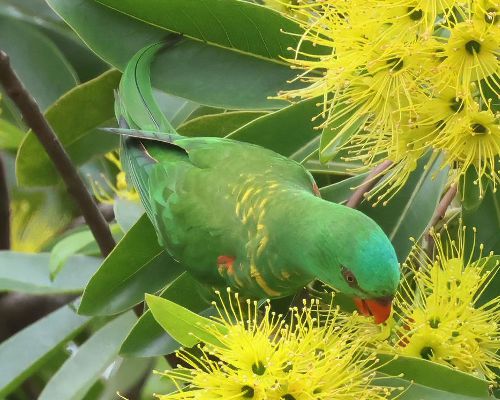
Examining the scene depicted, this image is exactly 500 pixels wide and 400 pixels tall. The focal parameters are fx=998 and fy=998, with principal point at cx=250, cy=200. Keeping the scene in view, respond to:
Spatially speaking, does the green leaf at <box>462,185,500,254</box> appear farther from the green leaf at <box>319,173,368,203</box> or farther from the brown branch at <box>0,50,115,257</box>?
the brown branch at <box>0,50,115,257</box>

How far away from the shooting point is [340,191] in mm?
1852

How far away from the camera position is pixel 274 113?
1782mm

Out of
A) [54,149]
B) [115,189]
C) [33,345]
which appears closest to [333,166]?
[54,149]

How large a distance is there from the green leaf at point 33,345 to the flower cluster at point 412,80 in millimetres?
853

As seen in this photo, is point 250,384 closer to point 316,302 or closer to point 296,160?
point 316,302

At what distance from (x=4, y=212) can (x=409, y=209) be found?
1.13m

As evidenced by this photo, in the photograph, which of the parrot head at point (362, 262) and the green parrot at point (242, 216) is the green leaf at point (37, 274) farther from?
the parrot head at point (362, 262)

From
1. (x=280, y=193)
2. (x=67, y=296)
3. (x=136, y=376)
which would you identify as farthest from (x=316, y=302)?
(x=67, y=296)

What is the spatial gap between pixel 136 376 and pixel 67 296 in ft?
1.29

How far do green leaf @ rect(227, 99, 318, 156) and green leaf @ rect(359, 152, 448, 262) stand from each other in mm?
180

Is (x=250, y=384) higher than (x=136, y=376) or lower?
higher

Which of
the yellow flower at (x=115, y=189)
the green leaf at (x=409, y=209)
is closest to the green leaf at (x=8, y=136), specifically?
the yellow flower at (x=115, y=189)

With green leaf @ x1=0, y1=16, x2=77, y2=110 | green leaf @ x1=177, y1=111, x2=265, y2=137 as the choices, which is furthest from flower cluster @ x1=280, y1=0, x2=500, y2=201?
green leaf @ x1=0, y1=16, x2=77, y2=110

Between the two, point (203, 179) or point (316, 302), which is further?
point (203, 179)
